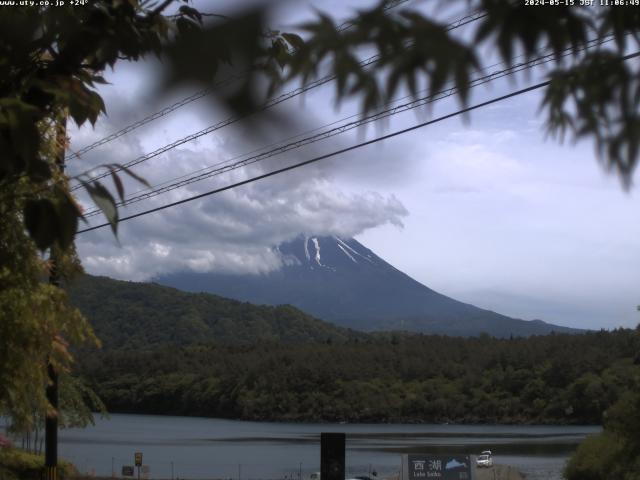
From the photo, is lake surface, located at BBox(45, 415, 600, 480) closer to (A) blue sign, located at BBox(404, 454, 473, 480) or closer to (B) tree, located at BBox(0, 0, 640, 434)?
(A) blue sign, located at BBox(404, 454, 473, 480)

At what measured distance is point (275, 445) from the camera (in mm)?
82312

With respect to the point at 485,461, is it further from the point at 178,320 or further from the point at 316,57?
the point at 178,320

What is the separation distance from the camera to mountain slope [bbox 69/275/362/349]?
112875 mm

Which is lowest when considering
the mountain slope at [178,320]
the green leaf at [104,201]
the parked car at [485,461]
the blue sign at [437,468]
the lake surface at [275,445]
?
the lake surface at [275,445]

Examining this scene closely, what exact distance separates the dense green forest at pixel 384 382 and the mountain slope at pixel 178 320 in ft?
23.8

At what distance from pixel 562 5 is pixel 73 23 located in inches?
74.2

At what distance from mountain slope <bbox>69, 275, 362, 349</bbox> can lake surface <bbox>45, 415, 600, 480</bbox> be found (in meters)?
12.7

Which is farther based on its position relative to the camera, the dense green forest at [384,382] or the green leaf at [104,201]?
the dense green forest at [384,382]

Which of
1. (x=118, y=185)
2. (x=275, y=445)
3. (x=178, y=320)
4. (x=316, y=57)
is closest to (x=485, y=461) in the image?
(x=275, y=445)

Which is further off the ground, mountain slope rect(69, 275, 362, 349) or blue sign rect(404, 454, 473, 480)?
mountain slope rect(69, 275, 362, 349)

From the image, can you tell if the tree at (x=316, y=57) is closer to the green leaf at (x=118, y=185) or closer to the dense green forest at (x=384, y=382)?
the green leaf at (x=118, y=185)

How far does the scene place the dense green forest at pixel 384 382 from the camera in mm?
101625

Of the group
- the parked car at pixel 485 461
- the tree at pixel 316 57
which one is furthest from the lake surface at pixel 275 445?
the tree at pixel 316 57

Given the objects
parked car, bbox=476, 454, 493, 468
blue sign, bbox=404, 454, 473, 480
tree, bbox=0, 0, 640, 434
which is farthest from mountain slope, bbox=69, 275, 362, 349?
tree, bbox=0, 0, 640, 434
